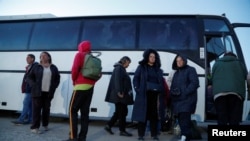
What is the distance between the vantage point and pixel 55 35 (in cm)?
875

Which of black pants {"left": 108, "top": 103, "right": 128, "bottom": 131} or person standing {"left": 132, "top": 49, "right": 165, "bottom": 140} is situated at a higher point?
person standing {"left": 132, "top": 49, "right": 165, "bottom": 140}

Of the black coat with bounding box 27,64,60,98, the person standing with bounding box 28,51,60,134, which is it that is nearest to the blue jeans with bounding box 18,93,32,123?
the person standing with bounding box 28,51,60,134

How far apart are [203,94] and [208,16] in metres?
2.08

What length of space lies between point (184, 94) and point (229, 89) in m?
0.84

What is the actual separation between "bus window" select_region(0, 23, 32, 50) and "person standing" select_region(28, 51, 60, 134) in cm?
239

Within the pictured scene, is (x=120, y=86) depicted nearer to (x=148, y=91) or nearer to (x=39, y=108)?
(x=148, y=91)

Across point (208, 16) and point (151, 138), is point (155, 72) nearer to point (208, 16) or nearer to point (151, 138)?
point (151, 138)

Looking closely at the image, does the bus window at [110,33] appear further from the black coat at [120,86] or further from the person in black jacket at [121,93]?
the black coat at [120,86]

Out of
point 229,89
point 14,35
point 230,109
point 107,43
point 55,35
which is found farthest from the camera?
point 14,35

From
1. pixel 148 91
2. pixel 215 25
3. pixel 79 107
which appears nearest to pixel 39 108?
pixel 79 107

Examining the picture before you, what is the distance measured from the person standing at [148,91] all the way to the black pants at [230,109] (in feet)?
4.08

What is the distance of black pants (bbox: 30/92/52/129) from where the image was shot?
672cm

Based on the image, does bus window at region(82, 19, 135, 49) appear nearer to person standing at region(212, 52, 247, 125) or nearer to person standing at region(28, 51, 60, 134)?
person standing at region(28, 51, 60, 134)

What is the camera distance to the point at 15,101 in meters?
8.84
